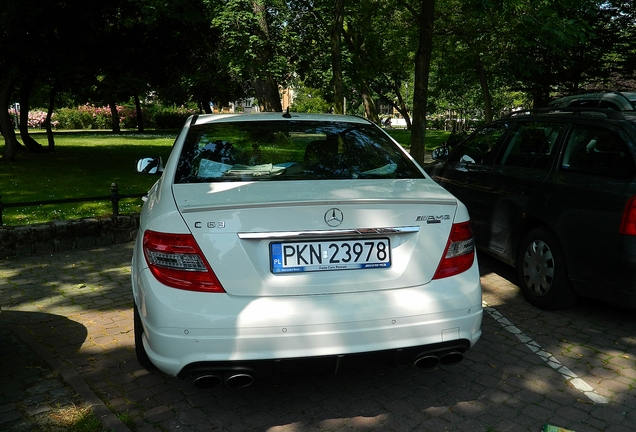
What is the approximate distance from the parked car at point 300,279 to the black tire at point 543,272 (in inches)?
82.4

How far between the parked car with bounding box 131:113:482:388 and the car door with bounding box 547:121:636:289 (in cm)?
177

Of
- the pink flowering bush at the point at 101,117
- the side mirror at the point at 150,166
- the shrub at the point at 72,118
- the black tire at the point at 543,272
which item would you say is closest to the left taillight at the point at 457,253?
the black tire at the point at 543,272

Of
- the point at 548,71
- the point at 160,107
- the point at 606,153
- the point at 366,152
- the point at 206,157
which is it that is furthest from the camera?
the point at 160,107

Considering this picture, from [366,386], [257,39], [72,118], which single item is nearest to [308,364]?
[366,386]

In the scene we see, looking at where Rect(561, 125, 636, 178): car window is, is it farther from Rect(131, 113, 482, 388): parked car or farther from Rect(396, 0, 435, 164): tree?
Rect(396, 0, 435, 164): tree

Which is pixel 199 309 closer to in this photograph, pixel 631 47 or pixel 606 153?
pixel 606 153

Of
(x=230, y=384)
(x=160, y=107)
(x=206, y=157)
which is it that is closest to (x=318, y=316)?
(x=230, y=384)

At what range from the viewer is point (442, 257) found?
137 inches

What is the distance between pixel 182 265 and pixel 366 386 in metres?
1.57

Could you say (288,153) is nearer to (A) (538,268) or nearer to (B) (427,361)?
(B) (427,361)

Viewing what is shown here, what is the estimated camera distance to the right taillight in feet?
15.2

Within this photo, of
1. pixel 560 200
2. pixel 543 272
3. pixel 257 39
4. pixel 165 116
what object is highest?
pixel 257 39

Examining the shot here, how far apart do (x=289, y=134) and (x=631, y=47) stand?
1922cm

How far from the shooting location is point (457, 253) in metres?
3.55
